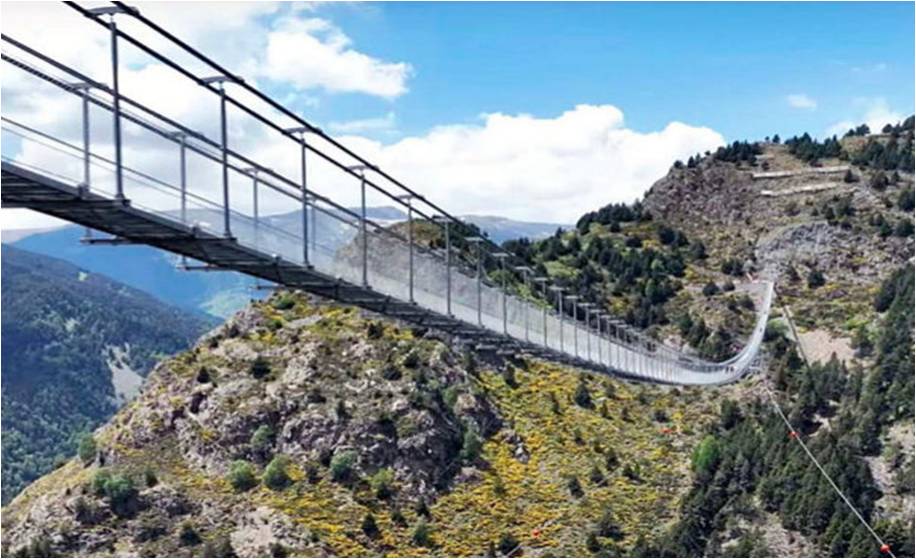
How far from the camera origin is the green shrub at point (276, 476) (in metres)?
64.5

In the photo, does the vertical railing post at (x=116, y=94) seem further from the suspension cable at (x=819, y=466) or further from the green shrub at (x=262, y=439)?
the green shrub at (x=262, y=439)

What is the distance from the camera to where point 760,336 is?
259ft

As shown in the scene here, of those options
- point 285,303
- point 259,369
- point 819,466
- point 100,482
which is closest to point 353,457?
point 259,369

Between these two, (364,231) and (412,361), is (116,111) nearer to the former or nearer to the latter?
(364,231)

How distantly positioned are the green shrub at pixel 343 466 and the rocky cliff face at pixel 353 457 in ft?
0.33

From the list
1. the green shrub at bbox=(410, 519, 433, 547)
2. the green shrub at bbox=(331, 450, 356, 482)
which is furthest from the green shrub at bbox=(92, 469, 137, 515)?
the green shrub at bbox=(410, 519, 433, 547)

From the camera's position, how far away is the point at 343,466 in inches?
2566

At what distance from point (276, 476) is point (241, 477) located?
1539mm

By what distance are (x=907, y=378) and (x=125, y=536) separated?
3744 cm

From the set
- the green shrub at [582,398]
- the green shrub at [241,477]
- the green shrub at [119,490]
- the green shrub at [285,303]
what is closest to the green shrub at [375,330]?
the green shrub at [285,303]

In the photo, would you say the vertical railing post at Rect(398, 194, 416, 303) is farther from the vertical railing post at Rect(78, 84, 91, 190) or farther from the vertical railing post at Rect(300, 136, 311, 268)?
the vertical railing post at Rect(78, 84, 91, 190)

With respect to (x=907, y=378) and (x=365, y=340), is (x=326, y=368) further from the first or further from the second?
(x=907, y=378)

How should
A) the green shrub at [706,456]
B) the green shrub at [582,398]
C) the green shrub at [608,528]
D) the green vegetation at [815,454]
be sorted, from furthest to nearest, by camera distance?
the green shrub at [582,398], the green shrub at [706,456], the green shrub at [608,528], the green vegetation at [815,454]

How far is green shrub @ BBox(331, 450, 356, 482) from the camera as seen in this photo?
65062 millimetres
